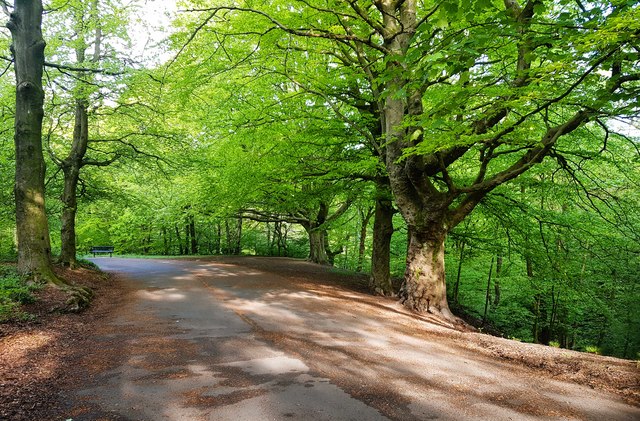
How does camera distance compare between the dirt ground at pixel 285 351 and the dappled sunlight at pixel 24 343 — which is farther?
the dappled sunlight at pixel 24 343

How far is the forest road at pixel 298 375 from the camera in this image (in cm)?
337

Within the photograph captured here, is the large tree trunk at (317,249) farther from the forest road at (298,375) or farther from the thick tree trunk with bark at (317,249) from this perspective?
the forest road at (298,375)

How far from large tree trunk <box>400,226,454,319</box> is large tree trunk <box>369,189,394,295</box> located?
115 inches

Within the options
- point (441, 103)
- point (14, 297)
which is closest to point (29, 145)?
point (14, 297)

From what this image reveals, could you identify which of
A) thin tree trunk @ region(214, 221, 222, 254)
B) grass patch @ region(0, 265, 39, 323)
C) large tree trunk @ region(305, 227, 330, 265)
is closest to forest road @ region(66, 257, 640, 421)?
grass patch @ region(0, 265, 39, 323)

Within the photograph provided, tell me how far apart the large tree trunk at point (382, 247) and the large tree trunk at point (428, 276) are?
292 centimetres

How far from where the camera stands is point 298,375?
411 cm

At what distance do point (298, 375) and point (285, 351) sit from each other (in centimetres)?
90

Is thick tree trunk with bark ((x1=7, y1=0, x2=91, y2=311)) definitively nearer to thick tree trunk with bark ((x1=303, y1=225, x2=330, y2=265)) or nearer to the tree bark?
the tree bark

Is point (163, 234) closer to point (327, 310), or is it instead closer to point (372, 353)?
point (327, 310)

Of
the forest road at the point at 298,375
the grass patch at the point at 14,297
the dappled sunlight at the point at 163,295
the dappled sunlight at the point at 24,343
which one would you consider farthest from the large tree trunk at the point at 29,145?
the dappled sunlight at the point at 24,343

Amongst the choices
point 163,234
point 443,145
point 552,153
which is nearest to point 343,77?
point 443,145

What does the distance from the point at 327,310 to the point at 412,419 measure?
4.80 metres

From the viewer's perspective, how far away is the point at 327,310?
7977 millimetres
